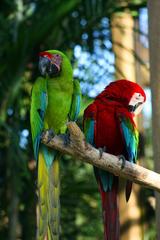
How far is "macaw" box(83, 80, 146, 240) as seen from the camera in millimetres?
1764

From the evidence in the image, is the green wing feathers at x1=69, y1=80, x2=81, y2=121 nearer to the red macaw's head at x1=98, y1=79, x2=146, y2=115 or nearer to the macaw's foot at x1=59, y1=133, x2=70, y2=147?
the red macaw's head at x1=98, y1=79, x2=146, y2=115

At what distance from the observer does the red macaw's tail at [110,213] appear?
1.65 m

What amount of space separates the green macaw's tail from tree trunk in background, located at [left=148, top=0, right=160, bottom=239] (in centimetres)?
33

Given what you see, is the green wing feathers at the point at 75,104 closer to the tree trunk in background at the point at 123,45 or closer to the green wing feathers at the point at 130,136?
the green wing feathers at the point at 130,136

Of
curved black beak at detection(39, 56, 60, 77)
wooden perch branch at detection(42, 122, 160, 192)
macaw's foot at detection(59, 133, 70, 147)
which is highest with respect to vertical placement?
curved black beak at detection(39, 56, 60, 77)

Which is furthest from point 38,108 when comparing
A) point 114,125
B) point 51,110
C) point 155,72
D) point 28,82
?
point 28,82

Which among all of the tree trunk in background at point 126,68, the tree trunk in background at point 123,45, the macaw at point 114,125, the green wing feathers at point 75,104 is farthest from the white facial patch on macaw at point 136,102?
the tree trunk in background at point 123,45

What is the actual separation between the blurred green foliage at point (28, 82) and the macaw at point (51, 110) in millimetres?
787

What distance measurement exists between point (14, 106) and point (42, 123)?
3.77ft

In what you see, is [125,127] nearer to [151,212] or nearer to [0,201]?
[151,212]

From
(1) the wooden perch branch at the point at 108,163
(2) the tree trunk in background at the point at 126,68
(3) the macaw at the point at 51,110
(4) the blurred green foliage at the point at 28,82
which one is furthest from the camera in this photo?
(4) the blurred green foliage at the point at 28,82

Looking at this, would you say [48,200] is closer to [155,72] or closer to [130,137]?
[130,137]

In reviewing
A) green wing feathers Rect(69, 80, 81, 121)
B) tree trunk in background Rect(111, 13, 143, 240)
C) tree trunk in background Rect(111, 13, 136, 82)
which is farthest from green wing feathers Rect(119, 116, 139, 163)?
tree trunk in background Rect(111, 13, 136, 82)

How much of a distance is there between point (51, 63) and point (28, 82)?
1.40 meters
